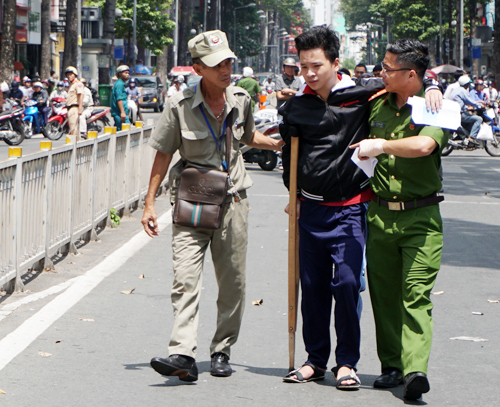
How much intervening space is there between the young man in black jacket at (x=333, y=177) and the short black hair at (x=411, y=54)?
232mm

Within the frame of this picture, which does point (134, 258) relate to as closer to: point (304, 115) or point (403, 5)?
point (304, 115)

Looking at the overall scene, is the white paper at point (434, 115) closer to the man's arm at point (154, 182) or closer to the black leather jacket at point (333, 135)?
the black leather jacket at point (333, 135)

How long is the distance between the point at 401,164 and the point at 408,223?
11.6 inches

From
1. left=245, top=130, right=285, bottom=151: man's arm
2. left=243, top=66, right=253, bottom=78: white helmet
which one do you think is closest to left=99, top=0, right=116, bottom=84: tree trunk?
left=243, top=66, right=253, bottom=78: white helmet

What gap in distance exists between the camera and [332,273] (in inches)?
194

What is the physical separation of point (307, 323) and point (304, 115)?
110 cm

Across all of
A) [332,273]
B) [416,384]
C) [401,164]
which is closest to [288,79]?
[332,273]

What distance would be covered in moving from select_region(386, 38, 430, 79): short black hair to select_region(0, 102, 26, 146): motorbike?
62.7 ft

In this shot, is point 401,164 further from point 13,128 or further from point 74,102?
point 13,128

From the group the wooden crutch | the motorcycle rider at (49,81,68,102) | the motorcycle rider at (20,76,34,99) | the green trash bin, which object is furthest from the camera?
the green trash bin

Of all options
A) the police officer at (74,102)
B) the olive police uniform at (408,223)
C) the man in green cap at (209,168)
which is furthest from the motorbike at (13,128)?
the olive police uniform at (408,223)

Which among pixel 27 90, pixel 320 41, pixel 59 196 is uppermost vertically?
pixel 27 90

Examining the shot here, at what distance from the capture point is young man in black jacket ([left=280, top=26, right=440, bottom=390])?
15.3 feet

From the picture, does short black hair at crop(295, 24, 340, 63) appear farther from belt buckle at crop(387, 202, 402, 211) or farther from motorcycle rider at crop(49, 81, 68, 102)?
motorcycle rider at crop(49, 81, 68, 102)
